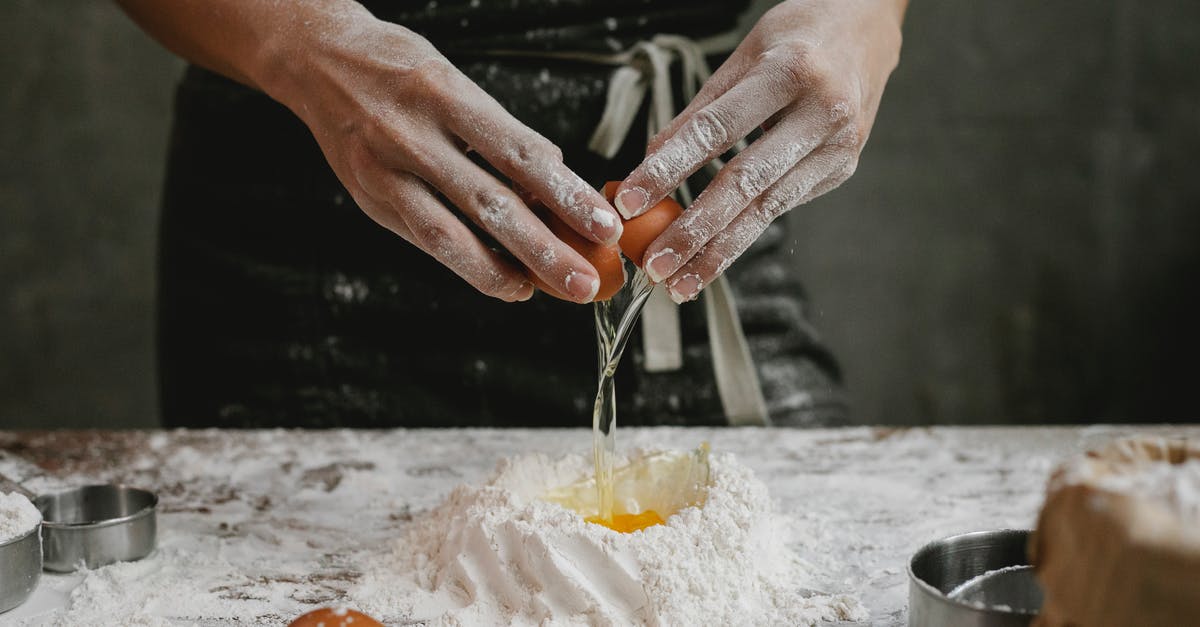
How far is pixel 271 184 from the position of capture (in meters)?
1.80

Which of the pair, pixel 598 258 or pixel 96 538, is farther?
pixel 96 538

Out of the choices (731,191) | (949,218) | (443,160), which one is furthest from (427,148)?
(949,218)

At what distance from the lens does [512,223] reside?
3.70 ft

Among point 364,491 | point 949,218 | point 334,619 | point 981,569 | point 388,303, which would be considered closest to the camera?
point 334,619

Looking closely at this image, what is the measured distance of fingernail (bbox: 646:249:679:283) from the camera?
3.75 feet

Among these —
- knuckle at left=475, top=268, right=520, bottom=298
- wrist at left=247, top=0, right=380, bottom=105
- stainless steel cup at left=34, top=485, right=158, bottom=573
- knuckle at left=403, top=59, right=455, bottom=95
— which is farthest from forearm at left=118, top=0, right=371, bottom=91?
stainless steel cup at left=34, top=485, right=158, bottom=573

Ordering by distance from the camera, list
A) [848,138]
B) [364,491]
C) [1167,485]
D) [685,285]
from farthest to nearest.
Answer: [364,491] < [848,138] < [685,285] < [1167,485]

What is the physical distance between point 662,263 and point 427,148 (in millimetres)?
290

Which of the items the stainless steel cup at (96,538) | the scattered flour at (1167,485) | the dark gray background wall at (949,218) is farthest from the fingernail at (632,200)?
the dark gray background wall at (949,218)

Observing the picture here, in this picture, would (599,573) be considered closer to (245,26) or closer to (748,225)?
(748,225)

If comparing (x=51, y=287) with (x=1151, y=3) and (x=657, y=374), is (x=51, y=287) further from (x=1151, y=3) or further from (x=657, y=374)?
(x=1151, y=3)

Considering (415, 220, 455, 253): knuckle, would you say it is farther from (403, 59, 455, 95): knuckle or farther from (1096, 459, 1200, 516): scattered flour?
(1096, 459, 1200, 516): scattered flour

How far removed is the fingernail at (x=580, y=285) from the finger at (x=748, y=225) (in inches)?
4.3

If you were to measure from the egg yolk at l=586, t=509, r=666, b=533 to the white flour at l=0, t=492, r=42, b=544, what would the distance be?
0.63m
